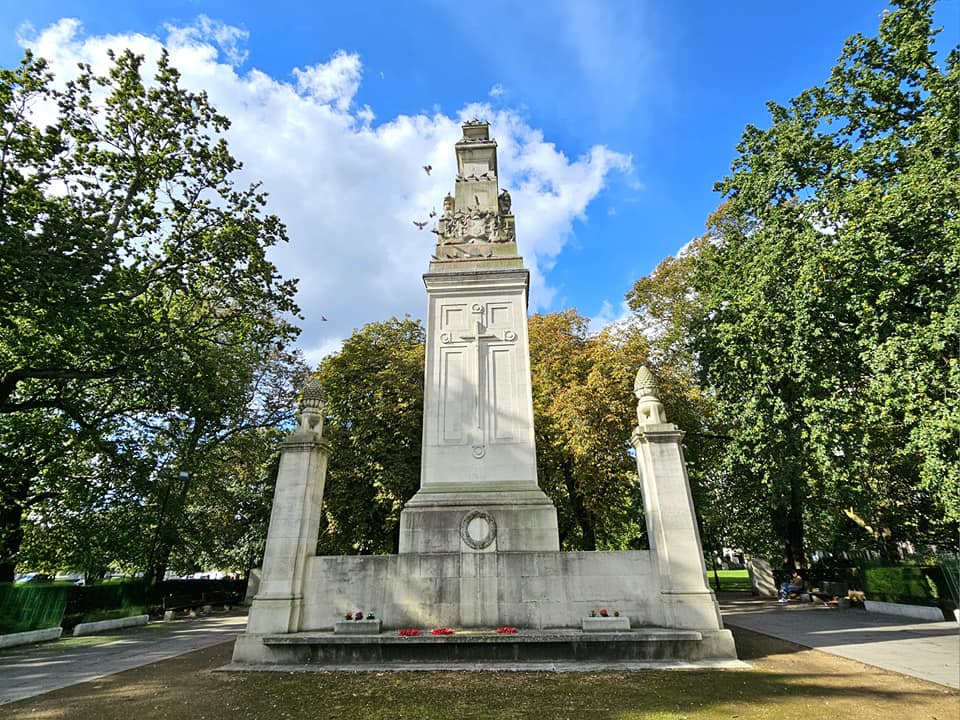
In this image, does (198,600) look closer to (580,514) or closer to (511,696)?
(580,514)

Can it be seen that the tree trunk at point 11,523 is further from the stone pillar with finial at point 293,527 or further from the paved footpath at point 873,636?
the paved footpath at point 873,636

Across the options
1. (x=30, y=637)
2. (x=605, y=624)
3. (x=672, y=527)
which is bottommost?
(x=30, y=637)

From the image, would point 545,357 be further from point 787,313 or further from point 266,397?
point 266,397

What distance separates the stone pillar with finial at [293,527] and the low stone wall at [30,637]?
1035 cm

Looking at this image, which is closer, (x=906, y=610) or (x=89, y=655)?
(x=89, y=655)

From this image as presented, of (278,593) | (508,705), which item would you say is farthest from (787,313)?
(278,593)

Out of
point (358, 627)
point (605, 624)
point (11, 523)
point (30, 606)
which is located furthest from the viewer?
point (11, 523)

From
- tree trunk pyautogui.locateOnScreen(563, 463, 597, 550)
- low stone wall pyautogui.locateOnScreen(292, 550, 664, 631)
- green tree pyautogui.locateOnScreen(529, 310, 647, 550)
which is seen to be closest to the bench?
green tree pyautogui.locateOnScreen(529, 310, 647, 550)

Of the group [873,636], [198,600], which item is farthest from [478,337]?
[198,600]

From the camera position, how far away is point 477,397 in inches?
495

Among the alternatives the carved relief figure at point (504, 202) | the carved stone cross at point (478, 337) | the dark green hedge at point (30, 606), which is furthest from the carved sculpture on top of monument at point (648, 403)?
the dark green hedge at point (30, 606)

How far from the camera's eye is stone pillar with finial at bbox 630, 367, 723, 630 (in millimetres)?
9883

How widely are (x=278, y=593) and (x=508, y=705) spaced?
219 inches

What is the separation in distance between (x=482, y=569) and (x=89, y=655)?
10863mm
